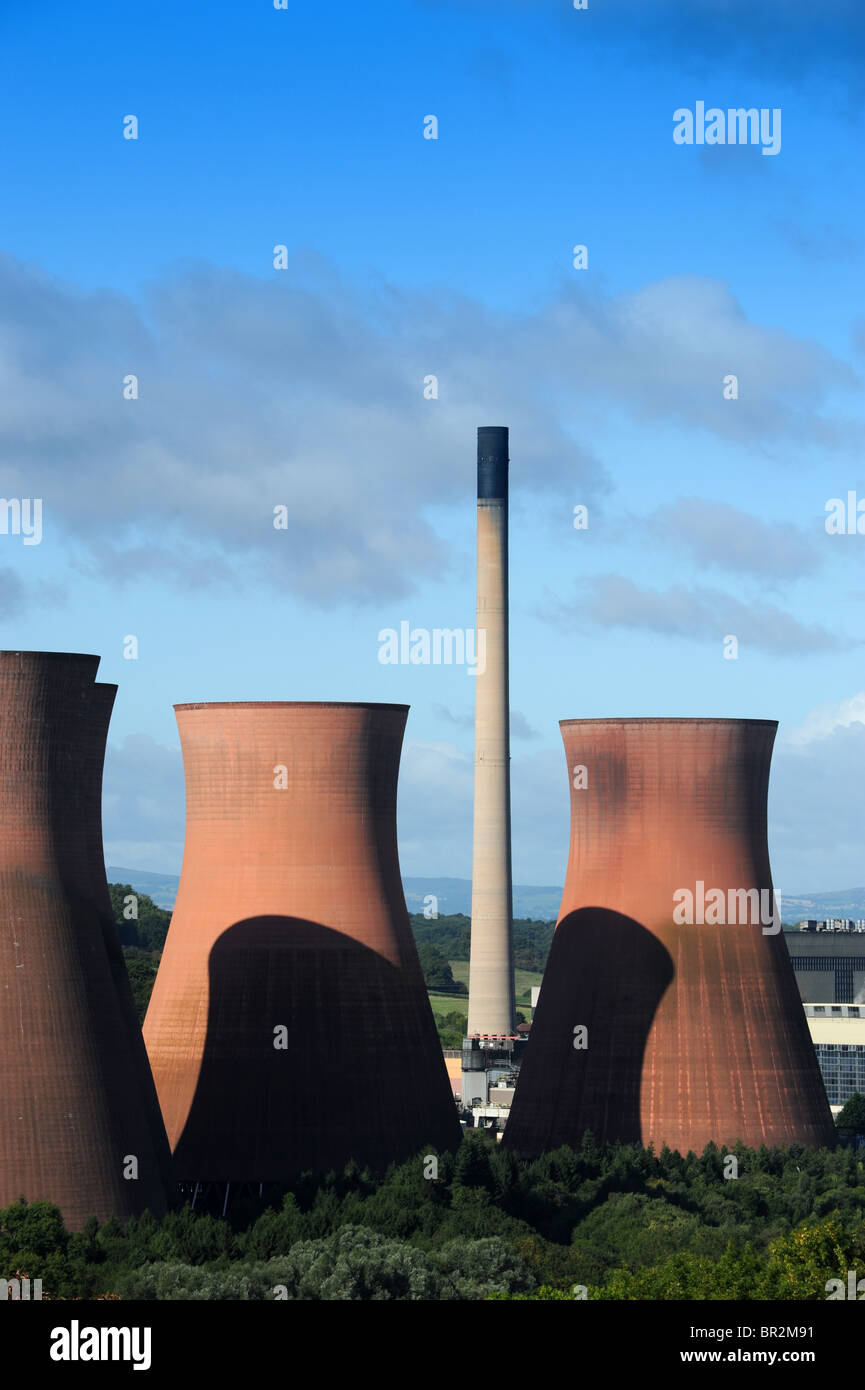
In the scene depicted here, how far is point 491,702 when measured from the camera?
6862 cm

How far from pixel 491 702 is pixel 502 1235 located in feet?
109

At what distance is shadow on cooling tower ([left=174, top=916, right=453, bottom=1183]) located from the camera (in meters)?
41.2

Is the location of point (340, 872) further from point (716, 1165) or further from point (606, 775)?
point (716, 1165)

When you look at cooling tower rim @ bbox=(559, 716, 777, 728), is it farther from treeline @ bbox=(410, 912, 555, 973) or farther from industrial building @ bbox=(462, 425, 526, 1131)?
treeline @ bbox=(410, 912, 555, 973)

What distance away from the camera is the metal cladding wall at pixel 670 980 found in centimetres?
4478

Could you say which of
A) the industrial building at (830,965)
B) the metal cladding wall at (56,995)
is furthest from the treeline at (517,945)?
the metal cladding wall at (56,995)

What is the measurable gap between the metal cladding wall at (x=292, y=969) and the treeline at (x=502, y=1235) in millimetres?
1847

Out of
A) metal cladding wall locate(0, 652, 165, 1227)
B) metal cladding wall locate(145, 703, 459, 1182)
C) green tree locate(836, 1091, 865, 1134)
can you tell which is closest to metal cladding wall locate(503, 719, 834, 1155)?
metal cladding wall locate(145, 703, 459, 1182)

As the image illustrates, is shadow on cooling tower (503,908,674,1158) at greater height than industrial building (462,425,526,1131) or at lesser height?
lesser

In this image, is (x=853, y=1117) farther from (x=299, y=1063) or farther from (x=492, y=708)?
(x=299, y=1063)

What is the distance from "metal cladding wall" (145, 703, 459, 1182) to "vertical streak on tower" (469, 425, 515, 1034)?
24.8 m

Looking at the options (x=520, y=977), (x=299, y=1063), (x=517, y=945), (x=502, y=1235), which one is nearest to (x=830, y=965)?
(x=299, y=1063)

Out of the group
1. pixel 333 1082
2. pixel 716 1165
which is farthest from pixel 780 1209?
pixel 333 1082
